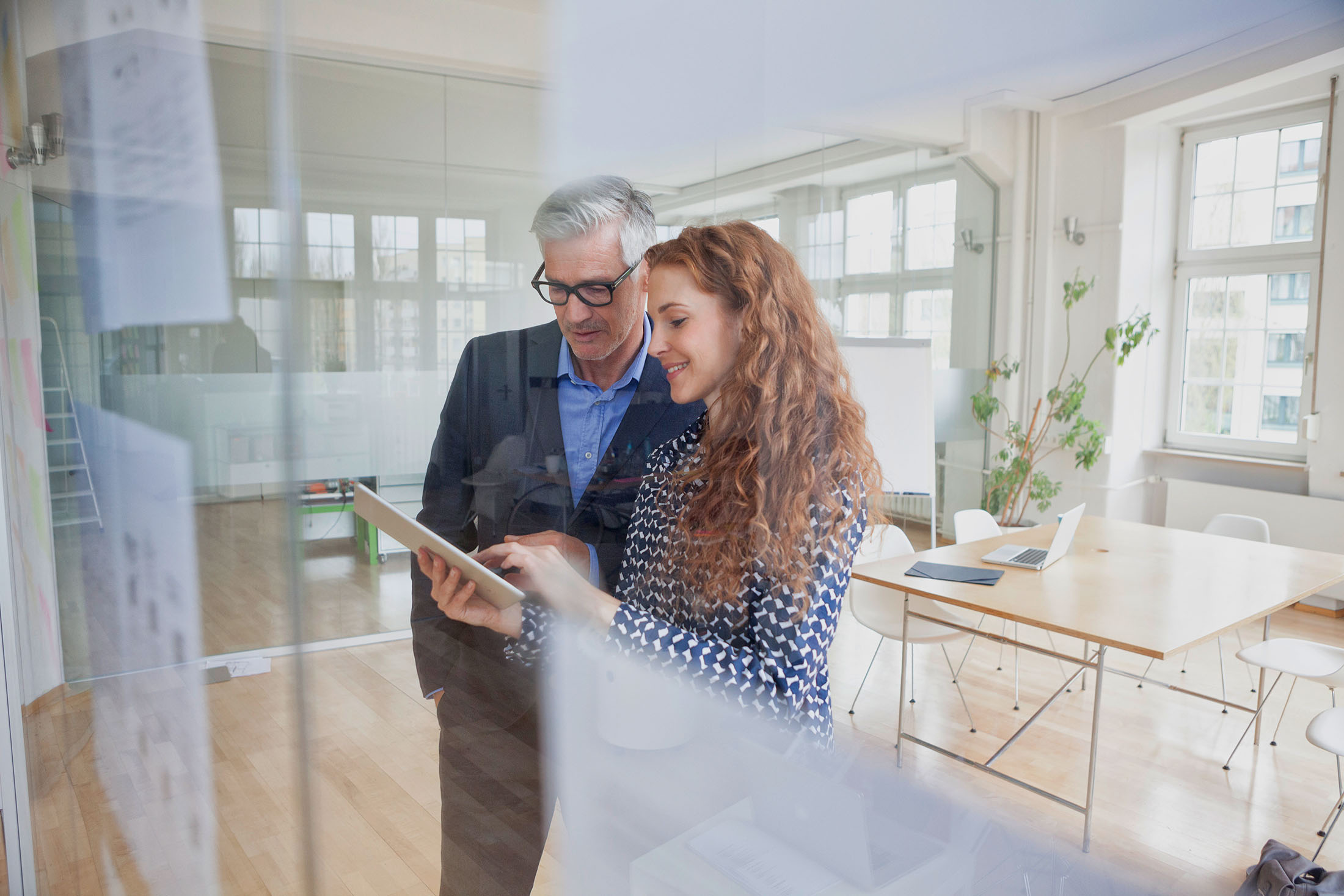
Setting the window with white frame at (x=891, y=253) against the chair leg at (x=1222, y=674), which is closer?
the window with white frame at (x=891, y=253)

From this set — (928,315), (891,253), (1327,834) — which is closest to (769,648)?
(891,253)

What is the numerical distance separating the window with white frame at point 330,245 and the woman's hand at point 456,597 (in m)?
0.39

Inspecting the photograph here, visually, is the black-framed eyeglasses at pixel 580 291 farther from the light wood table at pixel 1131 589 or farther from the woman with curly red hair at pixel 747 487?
the light wood table at pixel 1131 589

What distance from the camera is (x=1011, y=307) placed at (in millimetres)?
4766

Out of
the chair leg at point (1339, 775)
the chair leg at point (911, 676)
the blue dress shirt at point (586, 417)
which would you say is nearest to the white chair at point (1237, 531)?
the chair leg at point (911, 676)

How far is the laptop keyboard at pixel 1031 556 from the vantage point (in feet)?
9.94

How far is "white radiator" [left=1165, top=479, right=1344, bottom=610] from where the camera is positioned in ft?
13.0

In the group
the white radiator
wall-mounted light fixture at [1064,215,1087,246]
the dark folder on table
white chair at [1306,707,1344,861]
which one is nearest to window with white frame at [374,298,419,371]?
white chair at [1306,707,1344,861]

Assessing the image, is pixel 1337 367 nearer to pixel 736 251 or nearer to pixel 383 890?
pixel 736 251

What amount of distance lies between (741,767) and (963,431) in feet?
15.4

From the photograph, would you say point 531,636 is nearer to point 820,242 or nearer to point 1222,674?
point 820,242

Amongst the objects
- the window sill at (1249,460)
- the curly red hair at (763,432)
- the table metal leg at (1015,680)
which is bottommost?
the table metal leg at (1015,680)

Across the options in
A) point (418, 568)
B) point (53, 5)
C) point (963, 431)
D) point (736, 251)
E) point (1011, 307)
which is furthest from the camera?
point (963, 431)

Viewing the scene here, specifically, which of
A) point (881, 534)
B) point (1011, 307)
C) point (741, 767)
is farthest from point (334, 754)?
point (1011, 307)
